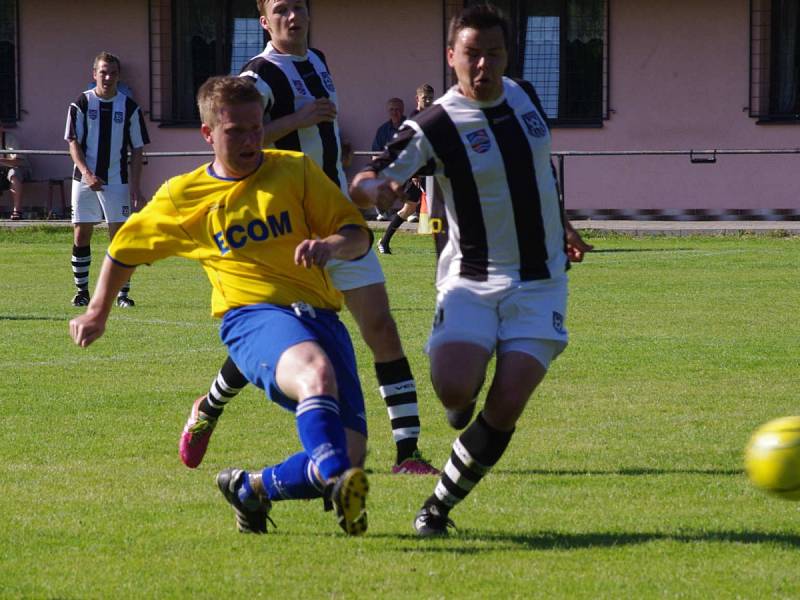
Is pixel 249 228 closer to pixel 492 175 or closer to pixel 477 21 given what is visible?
pixel 492 175

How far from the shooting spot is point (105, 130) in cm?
1484

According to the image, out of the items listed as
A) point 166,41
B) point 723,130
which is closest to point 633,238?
point 723,130

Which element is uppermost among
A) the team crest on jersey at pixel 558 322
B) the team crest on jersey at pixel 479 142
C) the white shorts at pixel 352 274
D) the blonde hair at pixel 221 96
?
the blonde hair at pixel 221 96

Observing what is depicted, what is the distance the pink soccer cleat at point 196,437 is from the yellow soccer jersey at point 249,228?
1404mm

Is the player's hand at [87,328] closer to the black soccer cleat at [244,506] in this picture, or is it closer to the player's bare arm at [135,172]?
the black soccer cleat at [244,506]

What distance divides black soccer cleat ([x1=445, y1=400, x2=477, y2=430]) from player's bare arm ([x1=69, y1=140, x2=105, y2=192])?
885cm

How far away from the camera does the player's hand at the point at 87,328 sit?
550 centimetres

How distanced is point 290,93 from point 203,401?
151 cm

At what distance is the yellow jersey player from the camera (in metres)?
5.53

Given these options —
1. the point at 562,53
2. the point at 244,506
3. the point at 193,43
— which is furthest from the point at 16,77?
the point at 244,506

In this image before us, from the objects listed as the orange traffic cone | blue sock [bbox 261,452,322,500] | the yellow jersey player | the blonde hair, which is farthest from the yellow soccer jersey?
the orange traffic cone

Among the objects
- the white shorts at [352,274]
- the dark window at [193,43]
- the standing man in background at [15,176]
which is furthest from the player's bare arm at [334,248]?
the dark window at [193,43]

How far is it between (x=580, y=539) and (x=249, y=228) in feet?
5.41

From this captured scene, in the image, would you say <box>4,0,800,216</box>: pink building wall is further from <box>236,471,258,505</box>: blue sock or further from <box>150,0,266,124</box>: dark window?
<box>236,471,258,505</box>: blue sock
